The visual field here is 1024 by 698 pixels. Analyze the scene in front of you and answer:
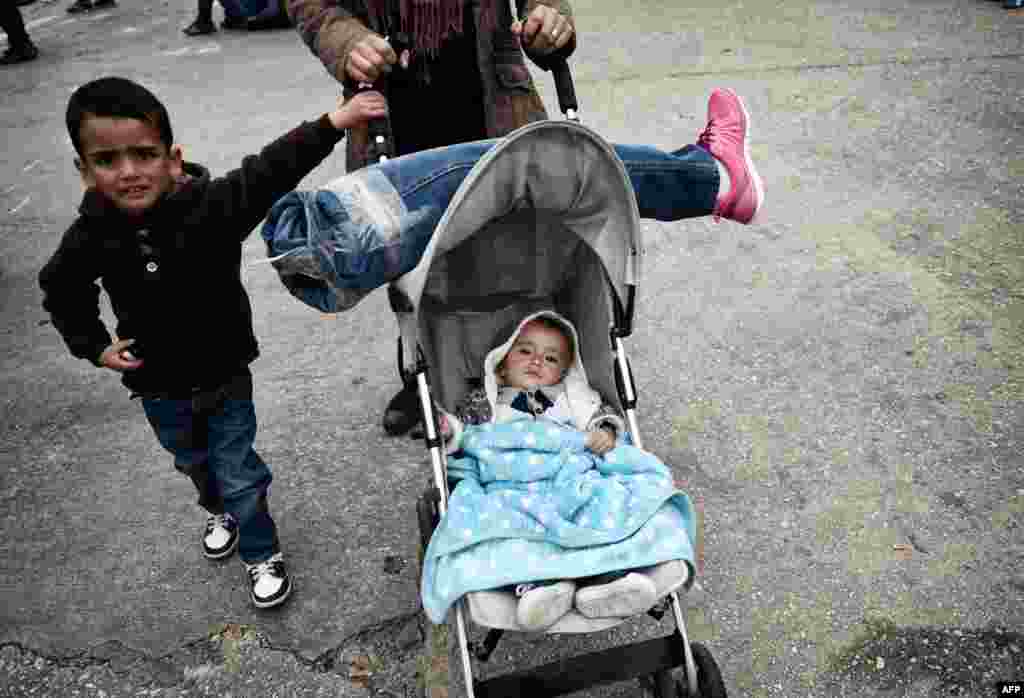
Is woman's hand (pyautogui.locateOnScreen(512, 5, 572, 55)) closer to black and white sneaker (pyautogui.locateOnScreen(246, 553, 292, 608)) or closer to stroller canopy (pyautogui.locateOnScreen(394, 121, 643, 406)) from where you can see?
stroller canopy (pyautogui.locateOnScreen(394, 121, 643, 406))

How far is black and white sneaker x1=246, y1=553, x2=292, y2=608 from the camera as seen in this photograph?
7.92ft

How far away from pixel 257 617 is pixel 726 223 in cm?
324

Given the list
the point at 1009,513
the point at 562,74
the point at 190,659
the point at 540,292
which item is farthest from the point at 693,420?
the point at 190,659

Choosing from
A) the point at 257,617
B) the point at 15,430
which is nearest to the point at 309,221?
the point at 257,617

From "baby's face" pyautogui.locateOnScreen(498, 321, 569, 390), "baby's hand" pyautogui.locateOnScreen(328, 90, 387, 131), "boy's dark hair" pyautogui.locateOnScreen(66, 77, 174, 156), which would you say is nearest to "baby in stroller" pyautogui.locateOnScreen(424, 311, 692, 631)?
"baby's face" pyautogui.locateOnScreen(498, 321, 569, 390)

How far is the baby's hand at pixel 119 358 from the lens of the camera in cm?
194

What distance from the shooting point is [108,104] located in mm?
1764

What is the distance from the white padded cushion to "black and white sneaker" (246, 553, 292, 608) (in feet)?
3.31

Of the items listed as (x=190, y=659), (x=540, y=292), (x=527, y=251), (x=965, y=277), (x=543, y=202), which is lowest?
(x=190, y=659)

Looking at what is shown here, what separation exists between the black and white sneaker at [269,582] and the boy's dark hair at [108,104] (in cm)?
136

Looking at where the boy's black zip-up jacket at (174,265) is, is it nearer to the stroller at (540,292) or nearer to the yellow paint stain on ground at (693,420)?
the stroller at (540,292)

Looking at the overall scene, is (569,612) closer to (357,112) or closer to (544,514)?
(544,514)

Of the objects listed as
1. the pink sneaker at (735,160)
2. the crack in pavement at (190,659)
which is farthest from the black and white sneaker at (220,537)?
the pink sneaker at (735,160)

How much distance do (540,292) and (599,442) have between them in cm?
59
